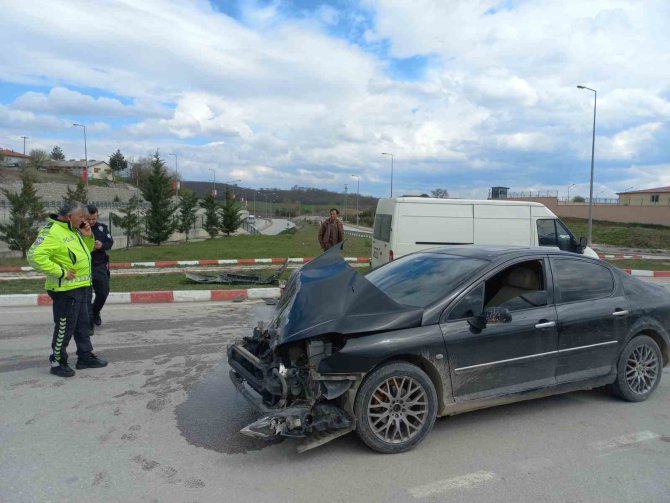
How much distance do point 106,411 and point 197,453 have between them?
1.26 meters

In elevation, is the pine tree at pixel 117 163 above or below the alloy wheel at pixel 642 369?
above

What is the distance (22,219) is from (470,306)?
80.7ft

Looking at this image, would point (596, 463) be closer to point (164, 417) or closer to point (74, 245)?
point (164, 417)

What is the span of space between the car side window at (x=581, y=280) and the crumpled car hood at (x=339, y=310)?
1511mm

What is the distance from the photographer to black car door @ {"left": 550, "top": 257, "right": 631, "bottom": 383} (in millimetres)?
4387

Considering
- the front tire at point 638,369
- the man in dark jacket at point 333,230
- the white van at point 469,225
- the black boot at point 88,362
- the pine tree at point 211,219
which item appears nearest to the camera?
the front tire at point 638,369

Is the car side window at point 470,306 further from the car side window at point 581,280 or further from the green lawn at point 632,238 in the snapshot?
the green lawn at point 632,238

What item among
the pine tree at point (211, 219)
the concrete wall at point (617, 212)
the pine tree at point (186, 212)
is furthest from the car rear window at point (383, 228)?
the pine tree at point (211, 219)

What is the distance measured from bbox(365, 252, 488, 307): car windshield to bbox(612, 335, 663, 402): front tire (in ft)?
5.56

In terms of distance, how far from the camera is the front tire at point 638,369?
15.3 ft

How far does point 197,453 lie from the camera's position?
12.0ft

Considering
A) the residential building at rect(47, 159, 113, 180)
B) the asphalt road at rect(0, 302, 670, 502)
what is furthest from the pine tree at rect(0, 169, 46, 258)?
the residential building at rect(47, 159, 113, 180)

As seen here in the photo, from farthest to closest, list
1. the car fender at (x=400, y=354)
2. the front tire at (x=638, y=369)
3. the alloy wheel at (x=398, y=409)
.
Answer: the front tire at (x=638, y=369), the alloy wheel at (x=398, y=409), the car fender at (x=400, y=354)

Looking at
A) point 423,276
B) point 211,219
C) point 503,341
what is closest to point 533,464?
point 503,341
